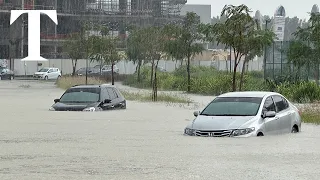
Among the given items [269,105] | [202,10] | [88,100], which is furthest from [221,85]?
[202,10]

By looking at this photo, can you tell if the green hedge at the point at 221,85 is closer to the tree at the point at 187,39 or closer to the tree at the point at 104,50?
the tree at the point at 187,39

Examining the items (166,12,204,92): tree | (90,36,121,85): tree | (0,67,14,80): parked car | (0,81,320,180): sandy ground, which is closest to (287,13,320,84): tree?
(166,12,204,92): tree

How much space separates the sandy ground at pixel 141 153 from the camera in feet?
38.9

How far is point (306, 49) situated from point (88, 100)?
18755mm

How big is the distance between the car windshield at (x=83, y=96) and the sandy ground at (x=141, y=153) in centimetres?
409

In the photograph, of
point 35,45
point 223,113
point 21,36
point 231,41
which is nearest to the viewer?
point 223,113

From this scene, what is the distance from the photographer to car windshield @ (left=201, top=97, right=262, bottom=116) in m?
18.9

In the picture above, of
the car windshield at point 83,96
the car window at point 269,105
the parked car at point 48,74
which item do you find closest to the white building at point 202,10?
the parked car at point 48,74

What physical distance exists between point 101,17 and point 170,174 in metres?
78.9

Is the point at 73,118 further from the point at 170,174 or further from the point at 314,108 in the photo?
the point at 170,174

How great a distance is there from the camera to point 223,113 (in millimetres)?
18891

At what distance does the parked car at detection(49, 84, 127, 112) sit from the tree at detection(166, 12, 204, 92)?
81.9 feet

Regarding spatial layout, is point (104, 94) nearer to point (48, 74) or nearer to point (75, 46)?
point (75, 46)

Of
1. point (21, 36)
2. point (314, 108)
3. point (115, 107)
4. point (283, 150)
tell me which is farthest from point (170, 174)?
point (21, 36)
